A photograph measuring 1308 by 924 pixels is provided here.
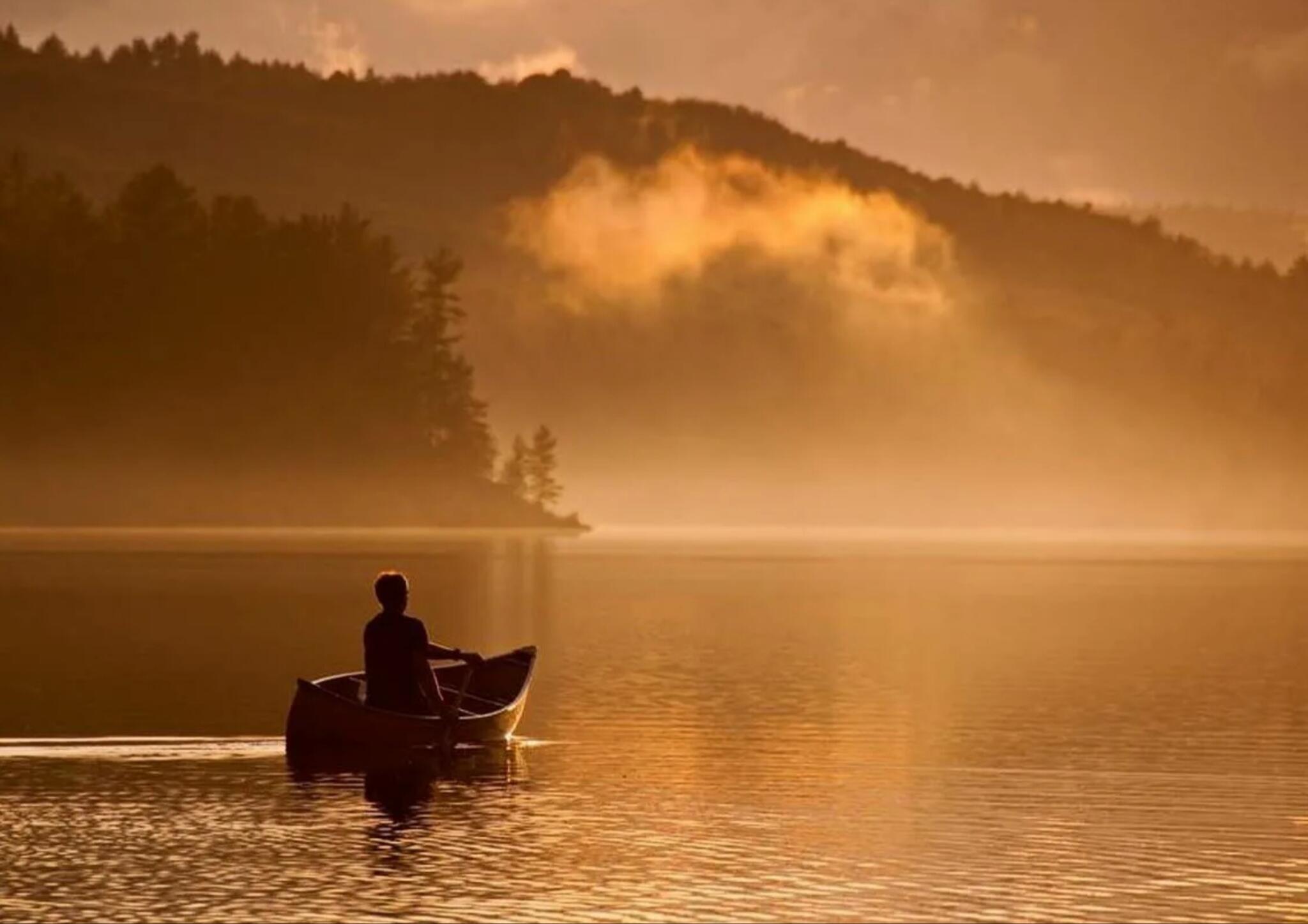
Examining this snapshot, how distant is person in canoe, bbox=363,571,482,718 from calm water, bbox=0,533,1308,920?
1.22m

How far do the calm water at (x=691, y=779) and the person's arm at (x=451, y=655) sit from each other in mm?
1780

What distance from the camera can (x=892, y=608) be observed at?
100 metres

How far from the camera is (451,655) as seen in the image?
1608 inches

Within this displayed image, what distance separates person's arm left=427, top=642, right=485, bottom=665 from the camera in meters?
39.8

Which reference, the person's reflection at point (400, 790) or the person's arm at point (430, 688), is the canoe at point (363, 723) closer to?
the person's arm at point (430, 688)

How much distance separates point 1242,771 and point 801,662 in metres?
27.7

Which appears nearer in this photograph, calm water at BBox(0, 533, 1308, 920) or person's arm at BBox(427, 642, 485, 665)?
calm water at BBox(0, 533, 1308, 920)

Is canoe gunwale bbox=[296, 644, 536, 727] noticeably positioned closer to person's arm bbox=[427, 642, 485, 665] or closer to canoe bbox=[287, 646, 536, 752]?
canoe bbox=[287, 646, 536, 752]

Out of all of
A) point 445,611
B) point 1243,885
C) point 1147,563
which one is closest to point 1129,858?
point 1243,885

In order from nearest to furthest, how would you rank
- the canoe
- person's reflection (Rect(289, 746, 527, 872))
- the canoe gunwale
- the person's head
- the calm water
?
the calm water < person's reflection (Rect(289, 746, 527, 872)) < the canoe gunwale < the canoe < the person's head

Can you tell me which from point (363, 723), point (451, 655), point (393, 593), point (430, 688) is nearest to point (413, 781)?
point (363, 723)

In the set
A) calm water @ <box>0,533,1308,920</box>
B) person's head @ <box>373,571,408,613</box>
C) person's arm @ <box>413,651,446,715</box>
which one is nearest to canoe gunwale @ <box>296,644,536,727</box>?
person's arm @ <box>413,651,446,715</box>

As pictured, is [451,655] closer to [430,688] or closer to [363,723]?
[430,688]

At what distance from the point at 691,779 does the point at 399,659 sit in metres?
5.33
